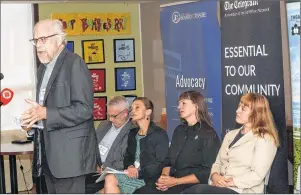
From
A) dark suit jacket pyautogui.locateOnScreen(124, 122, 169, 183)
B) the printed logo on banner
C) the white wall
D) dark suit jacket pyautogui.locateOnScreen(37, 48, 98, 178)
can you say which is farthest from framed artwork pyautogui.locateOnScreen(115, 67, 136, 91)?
dark suit jacket pyautogui.locateOnScreen(37, 48, 98, 178)

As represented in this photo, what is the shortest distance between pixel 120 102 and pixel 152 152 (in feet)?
1.76

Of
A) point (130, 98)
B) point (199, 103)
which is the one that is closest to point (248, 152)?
point (199, 103)

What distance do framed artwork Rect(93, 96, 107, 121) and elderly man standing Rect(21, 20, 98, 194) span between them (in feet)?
2.52

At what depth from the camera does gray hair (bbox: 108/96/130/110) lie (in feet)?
17.4

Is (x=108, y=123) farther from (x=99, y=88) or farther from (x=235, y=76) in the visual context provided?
(x=235, y=76)

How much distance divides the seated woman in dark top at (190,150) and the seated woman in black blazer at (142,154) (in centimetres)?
9

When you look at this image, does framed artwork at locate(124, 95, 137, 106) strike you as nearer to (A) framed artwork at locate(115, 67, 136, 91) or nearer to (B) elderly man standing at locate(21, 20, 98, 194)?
(A) framed artwork at locate(115, 67, 136, 91)

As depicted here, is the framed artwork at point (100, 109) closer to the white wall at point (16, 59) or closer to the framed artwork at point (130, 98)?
the framed artwork at point (130, 98)

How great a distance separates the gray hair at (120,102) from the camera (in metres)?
5.30

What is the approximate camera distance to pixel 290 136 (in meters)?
4.64

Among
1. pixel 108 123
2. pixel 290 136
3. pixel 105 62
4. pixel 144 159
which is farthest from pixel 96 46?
pixel 290 136

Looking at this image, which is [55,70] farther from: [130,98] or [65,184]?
[130,98]

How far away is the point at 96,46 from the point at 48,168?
4.37 ft

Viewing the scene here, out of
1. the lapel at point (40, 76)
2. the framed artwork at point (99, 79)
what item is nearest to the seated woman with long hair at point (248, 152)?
the framed artwork at point (99, 79)
